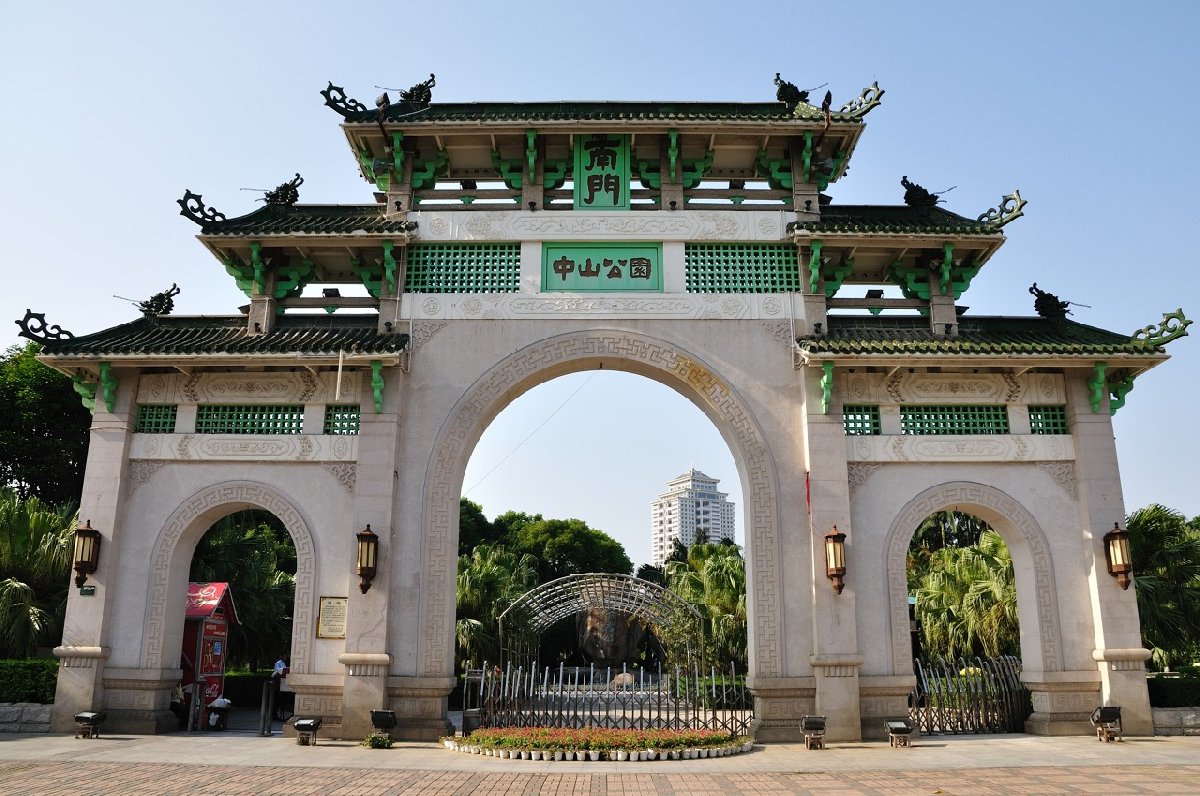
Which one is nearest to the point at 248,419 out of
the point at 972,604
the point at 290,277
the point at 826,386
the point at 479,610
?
the point at 290,277

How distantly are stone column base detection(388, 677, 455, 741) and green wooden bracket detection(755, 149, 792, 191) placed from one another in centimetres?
912

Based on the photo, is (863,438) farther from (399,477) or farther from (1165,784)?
(399,477)

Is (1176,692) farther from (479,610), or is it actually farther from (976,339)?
(479,610)

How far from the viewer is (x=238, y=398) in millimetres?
12531

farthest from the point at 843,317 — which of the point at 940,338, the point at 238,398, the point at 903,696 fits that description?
the point at 238,398

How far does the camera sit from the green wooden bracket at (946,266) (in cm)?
1280

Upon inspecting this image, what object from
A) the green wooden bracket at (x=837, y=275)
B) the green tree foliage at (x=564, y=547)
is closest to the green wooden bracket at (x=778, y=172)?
the green wooden bracket at (x=837, y=275)

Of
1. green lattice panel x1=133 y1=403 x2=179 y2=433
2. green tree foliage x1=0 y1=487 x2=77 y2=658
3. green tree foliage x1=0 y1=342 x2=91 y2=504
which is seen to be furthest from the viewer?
green tree foliage x1=0 y1=342 x2=91 y2=504

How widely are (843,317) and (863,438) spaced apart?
6.77 feet

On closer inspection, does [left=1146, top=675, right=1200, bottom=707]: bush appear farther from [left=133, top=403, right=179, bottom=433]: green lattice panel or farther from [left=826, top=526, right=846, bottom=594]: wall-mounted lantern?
[left=133, top=403, right=179, bottom=433]: green lattice panel

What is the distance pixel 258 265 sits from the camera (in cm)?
1297

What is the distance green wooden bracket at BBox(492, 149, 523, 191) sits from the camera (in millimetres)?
13531

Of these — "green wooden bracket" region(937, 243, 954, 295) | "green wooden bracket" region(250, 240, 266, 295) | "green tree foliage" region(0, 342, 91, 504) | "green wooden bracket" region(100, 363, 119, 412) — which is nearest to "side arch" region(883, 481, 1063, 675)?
"green wooden bracket" region(937, 243, 954, 295)

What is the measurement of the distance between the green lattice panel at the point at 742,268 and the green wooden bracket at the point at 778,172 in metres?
1.19
